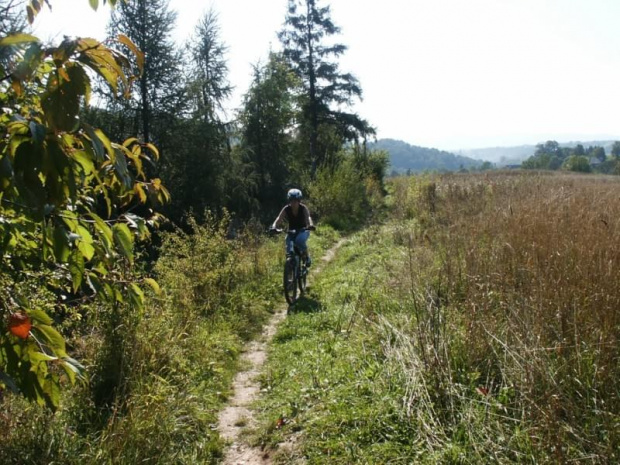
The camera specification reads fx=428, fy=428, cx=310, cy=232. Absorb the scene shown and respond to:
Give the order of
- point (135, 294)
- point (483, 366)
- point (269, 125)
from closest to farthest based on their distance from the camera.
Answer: point (135, 294) → point (483, 366) → point (269, 125)

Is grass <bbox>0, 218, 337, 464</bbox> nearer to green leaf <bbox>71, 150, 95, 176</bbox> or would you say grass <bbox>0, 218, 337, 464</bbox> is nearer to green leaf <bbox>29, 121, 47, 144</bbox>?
green leaf <bbox>71, 150, 95, 176</bbox>

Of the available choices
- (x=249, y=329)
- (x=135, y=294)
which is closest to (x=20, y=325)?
(x=135, y=294)

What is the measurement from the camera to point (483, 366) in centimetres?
364

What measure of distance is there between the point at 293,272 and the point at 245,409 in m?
3.55

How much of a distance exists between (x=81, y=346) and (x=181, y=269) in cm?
284

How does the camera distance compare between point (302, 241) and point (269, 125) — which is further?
point (269, 125)

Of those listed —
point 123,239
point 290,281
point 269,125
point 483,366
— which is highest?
point 269,125

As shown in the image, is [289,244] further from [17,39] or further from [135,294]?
[17,39]

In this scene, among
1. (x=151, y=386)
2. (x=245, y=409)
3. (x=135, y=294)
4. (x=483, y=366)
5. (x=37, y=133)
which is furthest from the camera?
(x=245, y=409)

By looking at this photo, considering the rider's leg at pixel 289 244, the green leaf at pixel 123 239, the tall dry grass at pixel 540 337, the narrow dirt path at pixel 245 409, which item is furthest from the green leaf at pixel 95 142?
the rider's leg at pixel 289 244

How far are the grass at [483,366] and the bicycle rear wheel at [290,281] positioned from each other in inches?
73.0

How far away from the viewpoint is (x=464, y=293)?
195 inches

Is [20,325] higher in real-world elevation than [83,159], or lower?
lower

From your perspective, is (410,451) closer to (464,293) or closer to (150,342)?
(464,293)
